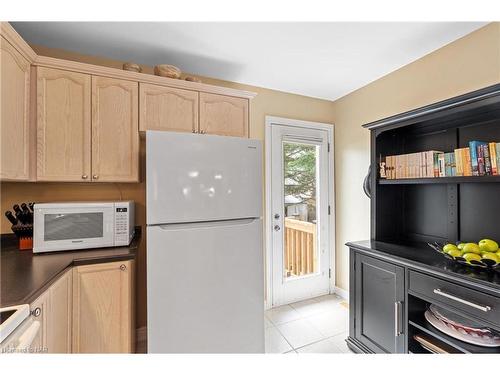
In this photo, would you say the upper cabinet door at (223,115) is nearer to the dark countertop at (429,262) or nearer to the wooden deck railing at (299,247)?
A: the wooden deck railing at (299,247)

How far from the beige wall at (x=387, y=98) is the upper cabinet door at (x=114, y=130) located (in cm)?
224

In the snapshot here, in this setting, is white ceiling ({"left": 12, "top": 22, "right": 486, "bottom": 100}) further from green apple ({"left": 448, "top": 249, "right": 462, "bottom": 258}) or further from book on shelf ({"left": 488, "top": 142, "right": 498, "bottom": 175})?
green apple ({"left": 448, "top": 249, "right": 462, "bottom": 258})

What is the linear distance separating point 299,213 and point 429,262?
1457 millimetres

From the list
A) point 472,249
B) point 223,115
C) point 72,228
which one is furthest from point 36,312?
point 472,249

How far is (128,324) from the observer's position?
4.74ft

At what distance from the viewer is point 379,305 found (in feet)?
5.49

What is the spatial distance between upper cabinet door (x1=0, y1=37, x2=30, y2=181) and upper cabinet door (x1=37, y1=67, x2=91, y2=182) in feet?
0.22

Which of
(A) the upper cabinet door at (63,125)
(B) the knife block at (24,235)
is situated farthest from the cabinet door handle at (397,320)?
(B) the knife block at (24,235)

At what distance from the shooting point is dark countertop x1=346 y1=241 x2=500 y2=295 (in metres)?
1.16

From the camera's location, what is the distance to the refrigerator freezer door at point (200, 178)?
1.48 metres

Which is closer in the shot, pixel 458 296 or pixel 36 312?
pixel 36 312

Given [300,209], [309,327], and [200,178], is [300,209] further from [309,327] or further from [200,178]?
[200,178]

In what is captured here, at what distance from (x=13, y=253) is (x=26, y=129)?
788mm
